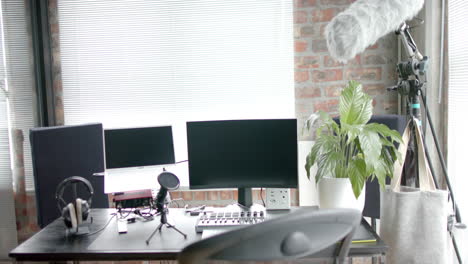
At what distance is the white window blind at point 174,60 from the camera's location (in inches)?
114

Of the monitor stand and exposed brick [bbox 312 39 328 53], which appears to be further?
exposed brick [bbox 312 39 328 53]

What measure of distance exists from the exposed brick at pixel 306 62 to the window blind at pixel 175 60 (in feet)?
0.20

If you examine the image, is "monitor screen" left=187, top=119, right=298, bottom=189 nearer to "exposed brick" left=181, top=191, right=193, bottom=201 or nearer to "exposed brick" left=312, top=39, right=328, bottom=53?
"exposed brick" left=181, top=191, right=193, bottom=201

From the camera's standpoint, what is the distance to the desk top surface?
5.21 feet

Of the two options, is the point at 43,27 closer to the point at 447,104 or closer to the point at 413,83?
the point at 413,83

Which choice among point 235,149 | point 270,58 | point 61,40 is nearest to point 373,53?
point 270,58

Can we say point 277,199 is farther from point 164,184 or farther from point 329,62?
point 329,62

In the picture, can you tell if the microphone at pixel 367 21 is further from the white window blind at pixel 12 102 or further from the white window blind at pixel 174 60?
the white window blind at pixel 12 102

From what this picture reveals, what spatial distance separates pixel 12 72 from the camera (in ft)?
9.14

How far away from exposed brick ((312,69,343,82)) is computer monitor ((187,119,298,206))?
99 centimetres

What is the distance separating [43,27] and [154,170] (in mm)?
1693

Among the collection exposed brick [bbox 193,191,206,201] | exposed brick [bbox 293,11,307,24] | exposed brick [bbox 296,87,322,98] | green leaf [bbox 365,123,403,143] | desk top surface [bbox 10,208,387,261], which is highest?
exposed brick [bbox 293,11,307,24]

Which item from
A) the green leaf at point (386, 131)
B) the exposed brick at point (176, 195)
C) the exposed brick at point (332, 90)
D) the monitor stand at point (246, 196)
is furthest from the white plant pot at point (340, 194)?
the exposed brick at point (176, 195)

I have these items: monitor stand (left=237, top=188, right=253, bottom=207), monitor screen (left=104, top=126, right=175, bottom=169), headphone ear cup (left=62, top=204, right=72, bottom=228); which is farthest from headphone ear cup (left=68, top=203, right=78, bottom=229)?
monitor stand (left=237, top=188, right=253, bottom=207)
